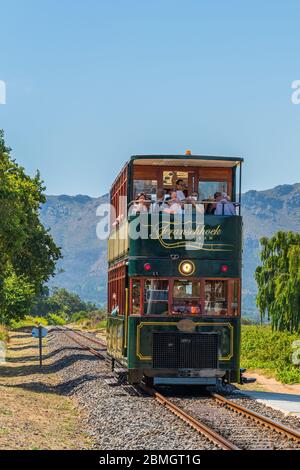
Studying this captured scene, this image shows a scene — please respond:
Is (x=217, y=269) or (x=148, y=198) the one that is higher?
(x=148, y=198)

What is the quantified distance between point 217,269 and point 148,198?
2.41m

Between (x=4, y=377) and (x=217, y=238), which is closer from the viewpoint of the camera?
(x=217, y=238)

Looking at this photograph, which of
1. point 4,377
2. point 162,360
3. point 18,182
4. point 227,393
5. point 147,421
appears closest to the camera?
point 147,421

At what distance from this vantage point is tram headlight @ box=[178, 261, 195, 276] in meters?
21.1

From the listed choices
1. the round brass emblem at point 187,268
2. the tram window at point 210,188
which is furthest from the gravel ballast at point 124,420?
the tram window at point 210,188

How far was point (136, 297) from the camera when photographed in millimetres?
21344

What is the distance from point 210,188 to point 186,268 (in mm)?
2322

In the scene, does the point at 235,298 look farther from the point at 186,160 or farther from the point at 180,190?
the point at 186,160

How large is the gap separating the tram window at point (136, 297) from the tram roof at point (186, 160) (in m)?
2.93

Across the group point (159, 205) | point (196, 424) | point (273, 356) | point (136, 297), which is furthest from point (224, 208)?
point (273, 356)

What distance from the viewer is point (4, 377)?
101 ft

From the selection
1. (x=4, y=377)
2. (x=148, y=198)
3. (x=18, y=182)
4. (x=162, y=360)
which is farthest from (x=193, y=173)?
(x=18, y=182)

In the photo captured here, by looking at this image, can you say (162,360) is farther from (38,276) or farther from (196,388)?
(38,276)

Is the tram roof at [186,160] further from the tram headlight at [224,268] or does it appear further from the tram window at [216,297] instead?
the tram window at [216,297]
